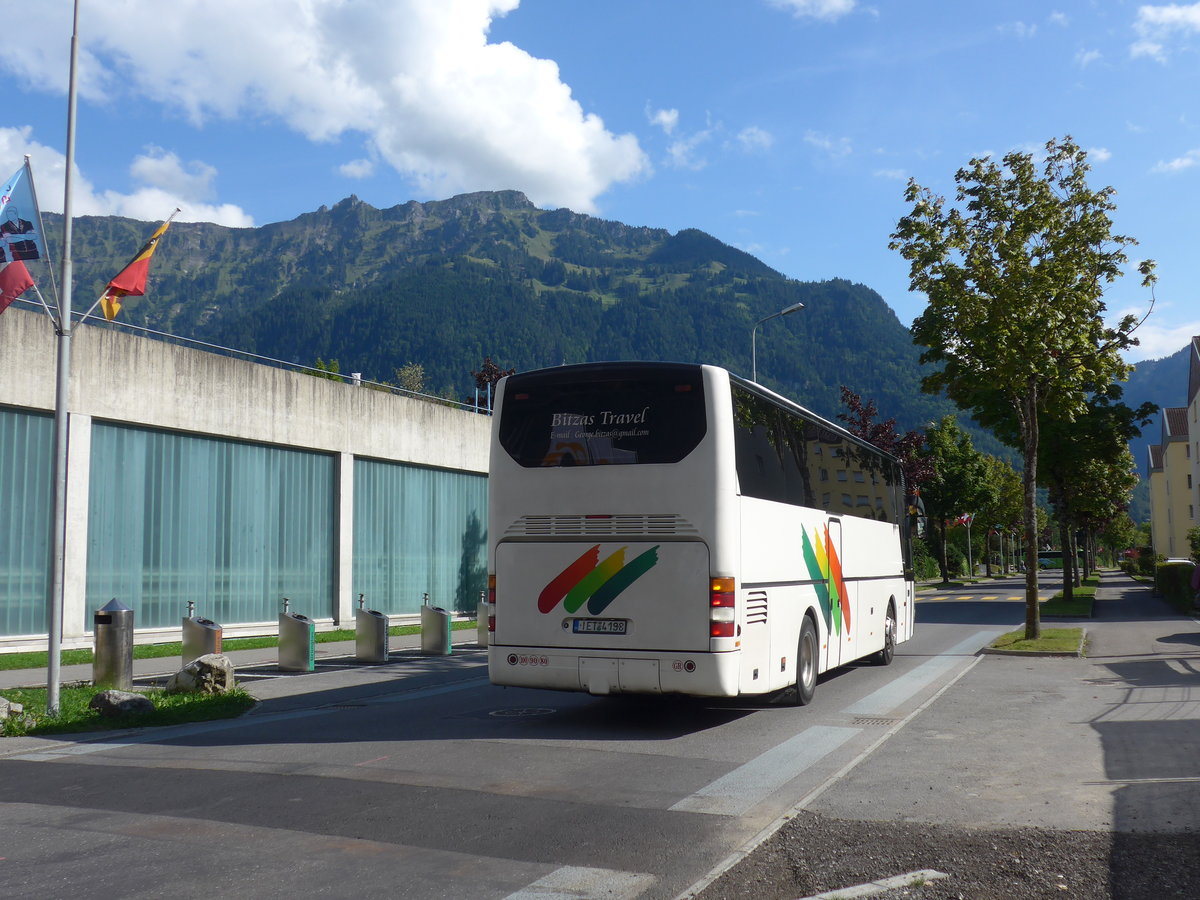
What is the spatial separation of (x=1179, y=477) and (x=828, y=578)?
3116 inches

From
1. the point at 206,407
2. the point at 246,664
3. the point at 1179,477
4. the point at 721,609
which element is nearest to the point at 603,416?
the point at 721,609

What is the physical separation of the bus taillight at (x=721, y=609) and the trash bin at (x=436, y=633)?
35.5 feet

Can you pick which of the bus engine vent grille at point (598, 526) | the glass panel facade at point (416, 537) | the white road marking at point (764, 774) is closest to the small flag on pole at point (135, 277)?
the bus engine vent grille at point (598, 526)

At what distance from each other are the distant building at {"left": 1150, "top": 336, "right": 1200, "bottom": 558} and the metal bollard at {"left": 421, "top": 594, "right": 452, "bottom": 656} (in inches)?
2089

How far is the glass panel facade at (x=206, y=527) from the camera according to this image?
20250 mm

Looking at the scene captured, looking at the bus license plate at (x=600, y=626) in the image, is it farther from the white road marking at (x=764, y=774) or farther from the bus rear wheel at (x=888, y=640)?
the bus rear wheel at (x=888, y=640)

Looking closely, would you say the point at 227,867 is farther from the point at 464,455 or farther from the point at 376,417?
the point at 464,455

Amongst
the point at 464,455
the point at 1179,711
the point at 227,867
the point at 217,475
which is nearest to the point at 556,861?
the point at 227,867

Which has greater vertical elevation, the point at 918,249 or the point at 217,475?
the point at 918,249

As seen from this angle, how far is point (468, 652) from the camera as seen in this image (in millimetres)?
20922

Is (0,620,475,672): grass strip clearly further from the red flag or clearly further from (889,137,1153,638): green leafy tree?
(889,137,1153,638): green leafy tree

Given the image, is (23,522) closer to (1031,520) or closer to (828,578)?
(828,578)

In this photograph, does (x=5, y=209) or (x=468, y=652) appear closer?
(x=5, y=209)

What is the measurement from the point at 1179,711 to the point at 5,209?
13.5 metres
